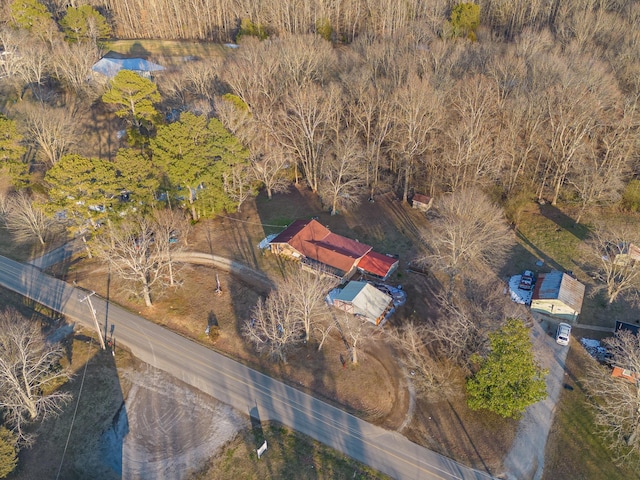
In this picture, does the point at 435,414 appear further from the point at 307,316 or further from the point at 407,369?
the point at 307,316

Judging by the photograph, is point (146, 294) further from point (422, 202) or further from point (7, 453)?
point (422, 202)

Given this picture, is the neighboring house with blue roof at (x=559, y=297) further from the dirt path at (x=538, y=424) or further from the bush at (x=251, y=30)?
the bush at (x=251, y=30)

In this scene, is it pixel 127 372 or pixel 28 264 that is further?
pixel 28 264

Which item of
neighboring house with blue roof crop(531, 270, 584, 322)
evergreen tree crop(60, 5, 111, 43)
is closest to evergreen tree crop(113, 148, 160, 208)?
neighboring house with blue roof crop(531, 270, 584, 322)

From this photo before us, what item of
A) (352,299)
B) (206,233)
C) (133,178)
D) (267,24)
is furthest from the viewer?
(267,24)

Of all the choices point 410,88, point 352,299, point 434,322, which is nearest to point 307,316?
point 352,299

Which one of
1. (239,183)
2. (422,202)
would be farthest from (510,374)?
(239,183)
